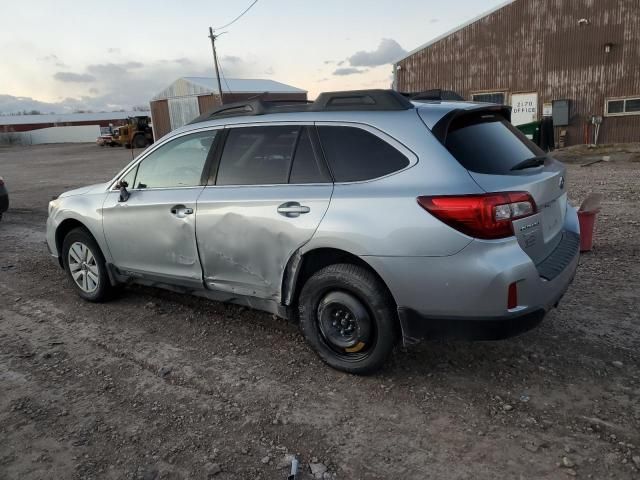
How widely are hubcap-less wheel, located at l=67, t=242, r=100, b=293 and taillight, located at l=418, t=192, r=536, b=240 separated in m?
3.54

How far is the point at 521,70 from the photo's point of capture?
2114cm

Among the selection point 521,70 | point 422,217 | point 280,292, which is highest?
point 521,70

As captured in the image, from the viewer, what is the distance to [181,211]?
412 cm

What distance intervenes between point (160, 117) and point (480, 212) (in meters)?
39.2

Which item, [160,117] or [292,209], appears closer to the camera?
[292,209]

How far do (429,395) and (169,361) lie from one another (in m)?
1.92

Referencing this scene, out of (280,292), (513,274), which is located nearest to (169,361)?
(280,292)

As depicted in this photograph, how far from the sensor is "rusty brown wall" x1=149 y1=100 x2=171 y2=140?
38531 millimetres

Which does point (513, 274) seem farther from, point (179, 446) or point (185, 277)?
point (185, 277)

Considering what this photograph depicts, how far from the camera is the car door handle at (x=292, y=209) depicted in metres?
3.43

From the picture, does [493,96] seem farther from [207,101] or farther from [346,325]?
[346,325]

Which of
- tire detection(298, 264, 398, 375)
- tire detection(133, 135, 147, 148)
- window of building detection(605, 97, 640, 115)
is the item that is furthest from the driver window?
tire detection(133, 135, 147, 148)

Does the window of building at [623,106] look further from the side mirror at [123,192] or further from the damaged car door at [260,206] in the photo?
the side mirror at [123,192]

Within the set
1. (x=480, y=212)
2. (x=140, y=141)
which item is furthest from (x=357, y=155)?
(x=140, y=141)
